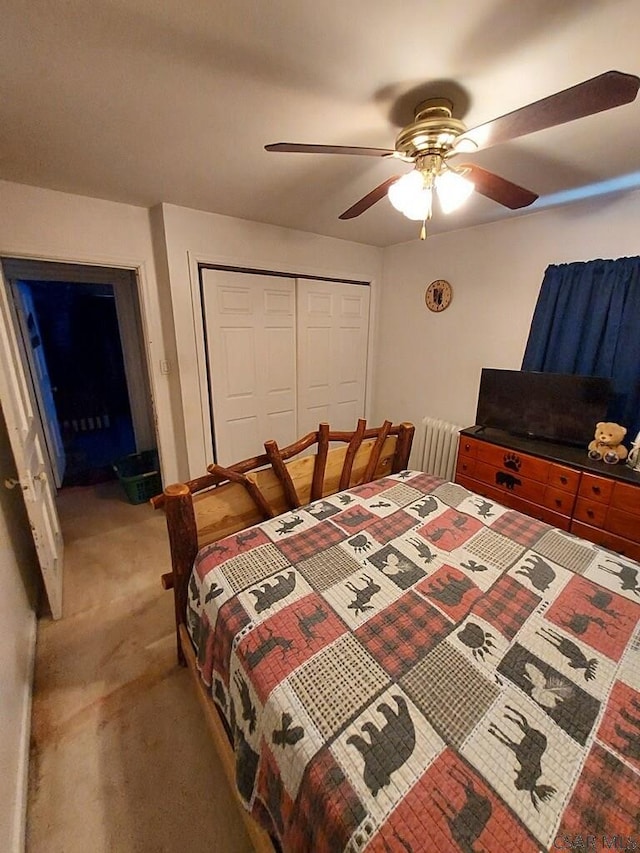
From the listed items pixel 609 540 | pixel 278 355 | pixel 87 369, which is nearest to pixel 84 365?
Answer: pixel 87 369

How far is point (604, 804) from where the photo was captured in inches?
25.8

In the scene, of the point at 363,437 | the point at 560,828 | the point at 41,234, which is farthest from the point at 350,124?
the point at 560,828

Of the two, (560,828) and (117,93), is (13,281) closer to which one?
(117,93)

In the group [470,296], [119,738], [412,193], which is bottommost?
[119,738]

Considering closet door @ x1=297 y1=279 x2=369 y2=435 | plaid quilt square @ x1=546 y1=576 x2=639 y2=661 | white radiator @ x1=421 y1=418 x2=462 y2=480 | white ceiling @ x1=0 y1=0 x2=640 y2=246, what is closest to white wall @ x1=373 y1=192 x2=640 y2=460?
white radiator @ x1=421 y1=418 x2=462 y2=480

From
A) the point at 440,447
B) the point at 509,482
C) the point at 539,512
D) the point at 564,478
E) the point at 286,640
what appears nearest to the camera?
the point at 286,640

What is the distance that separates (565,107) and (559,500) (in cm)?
206

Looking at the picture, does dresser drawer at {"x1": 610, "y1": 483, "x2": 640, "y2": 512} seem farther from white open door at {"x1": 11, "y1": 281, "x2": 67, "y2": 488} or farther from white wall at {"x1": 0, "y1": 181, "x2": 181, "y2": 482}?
white open door at {"x1": 11, "y1": 281, "x2": 67, "y2": 488}

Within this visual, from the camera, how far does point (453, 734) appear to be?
0.76m

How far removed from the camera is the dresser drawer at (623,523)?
1.88 metres

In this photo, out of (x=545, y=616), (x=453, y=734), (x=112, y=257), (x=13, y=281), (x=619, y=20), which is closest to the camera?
(x=453, y=734)

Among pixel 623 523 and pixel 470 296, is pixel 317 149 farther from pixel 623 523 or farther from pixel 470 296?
pixel 623 523

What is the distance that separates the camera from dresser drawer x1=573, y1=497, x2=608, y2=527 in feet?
6.55

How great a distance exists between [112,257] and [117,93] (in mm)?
1302
